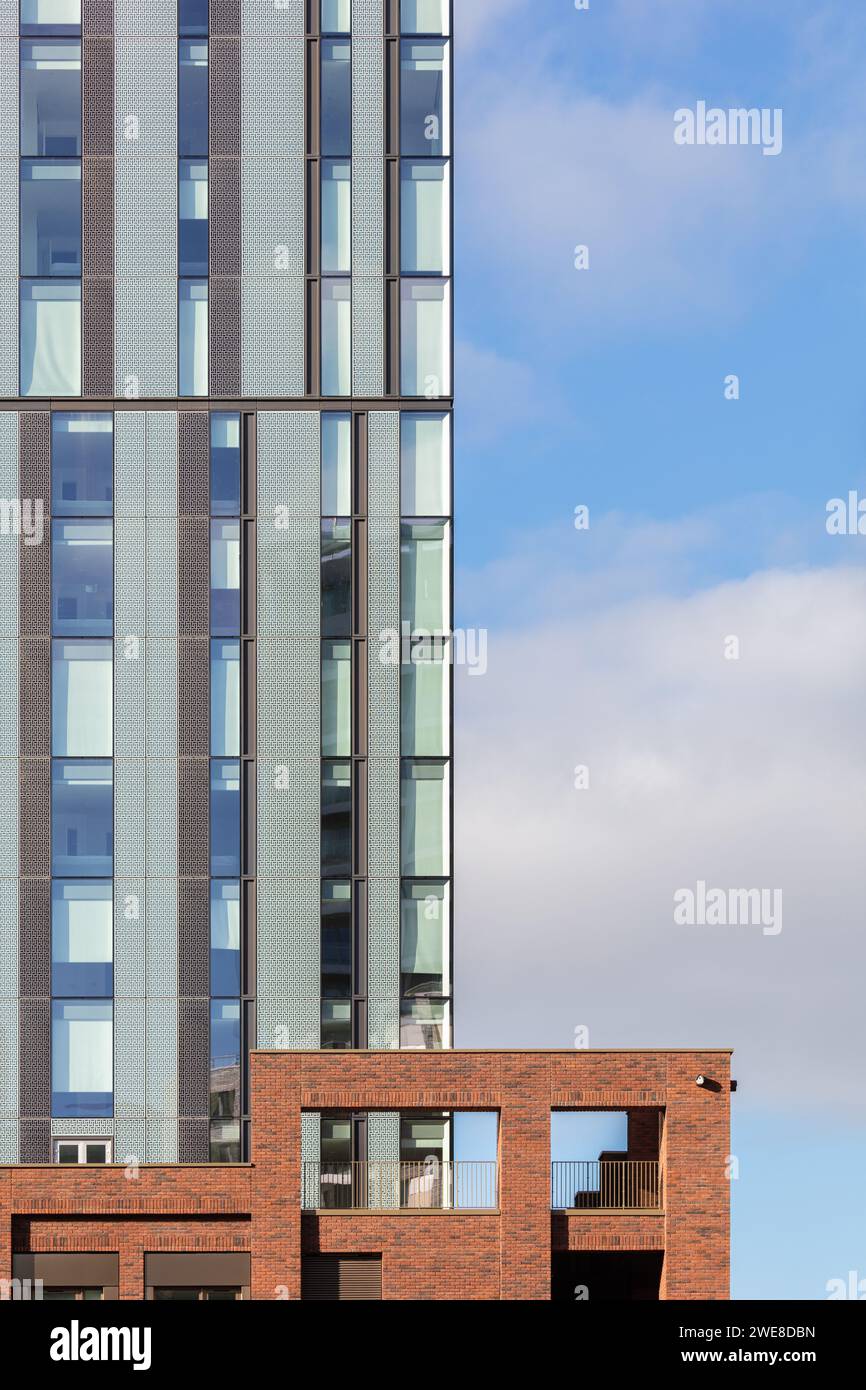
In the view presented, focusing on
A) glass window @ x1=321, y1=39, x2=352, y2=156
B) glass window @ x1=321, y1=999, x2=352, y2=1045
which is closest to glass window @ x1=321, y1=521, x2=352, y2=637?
glass window @ x1=321, y1=999, x2=352, y2=1045

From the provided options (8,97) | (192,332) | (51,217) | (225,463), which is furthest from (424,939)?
(8,97)

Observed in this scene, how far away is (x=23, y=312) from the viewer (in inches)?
1572

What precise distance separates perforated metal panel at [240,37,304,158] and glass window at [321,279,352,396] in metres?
3.47

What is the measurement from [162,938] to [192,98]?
19973 mm

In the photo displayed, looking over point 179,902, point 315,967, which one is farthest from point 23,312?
point 315,967

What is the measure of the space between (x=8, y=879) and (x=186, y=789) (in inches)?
179

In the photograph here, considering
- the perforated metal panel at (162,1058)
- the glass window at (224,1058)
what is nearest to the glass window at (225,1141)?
the glass window at (224,1058)

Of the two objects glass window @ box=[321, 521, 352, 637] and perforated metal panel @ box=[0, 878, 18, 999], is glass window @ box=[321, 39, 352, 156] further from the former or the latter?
perforated metal panel @ box=[0, 878, 18, 999]

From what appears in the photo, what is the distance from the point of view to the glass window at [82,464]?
130 feet

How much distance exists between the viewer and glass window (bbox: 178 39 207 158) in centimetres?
4019

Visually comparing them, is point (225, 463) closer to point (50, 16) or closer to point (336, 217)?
point (336, 217)
